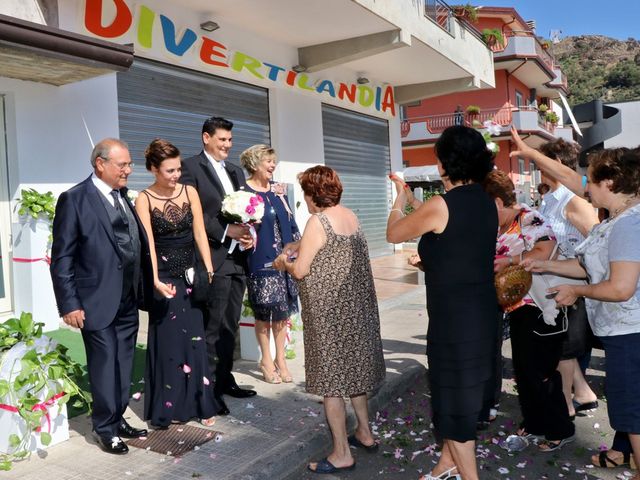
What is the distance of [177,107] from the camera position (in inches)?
355

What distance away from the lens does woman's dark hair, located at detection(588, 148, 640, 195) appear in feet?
10.0

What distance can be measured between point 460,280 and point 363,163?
1215 centimetres

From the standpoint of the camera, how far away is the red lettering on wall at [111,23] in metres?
7.14

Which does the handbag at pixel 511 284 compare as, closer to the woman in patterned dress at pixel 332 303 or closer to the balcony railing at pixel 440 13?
the woman in patterned dress at pixel 332 303

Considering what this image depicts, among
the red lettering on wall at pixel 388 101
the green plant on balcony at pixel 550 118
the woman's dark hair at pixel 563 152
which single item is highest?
the green plant on balcony at pixel 550 118

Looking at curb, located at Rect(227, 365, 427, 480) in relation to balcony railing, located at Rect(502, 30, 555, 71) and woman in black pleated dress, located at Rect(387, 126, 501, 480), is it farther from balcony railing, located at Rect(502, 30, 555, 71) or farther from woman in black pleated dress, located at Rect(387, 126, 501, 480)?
balcony railing, located at Rect(502, 30, 555, 71)

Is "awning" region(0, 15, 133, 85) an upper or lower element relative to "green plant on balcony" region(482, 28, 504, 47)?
lower

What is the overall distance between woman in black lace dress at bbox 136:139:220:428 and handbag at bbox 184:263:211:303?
4 cm

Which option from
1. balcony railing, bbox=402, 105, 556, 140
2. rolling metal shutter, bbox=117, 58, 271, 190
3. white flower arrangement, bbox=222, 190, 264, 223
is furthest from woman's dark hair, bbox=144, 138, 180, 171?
balcony railing, bbox=402, 105, 556, 140

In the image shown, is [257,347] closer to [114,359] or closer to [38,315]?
[114,359]

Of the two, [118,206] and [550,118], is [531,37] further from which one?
[118,206]

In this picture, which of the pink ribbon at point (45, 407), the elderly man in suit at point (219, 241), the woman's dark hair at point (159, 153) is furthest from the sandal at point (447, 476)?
the woman's dark hair at point (159, 153)

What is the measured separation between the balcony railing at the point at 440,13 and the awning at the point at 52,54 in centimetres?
898

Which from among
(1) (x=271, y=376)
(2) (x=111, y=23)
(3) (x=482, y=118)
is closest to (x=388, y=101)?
(2) (x=111, y=23)
